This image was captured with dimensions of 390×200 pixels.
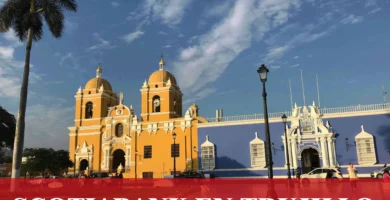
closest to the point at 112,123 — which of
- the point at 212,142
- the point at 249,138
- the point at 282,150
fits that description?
the point at 212,142

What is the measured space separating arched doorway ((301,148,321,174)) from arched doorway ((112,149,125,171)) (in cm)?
2108

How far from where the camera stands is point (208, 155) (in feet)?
105

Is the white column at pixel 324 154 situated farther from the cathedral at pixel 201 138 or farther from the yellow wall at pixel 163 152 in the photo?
the yellow wall at pixel 163 152

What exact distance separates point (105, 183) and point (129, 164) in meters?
15.6

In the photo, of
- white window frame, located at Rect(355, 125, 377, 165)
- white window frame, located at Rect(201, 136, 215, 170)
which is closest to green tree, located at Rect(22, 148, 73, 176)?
white window frame, located at Rect(201, 136, 215, 170)

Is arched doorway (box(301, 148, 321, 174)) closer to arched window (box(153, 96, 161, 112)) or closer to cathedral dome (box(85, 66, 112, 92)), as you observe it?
arched window (box(153, 96, 161, 112))

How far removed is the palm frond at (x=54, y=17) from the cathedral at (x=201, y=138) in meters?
13.6

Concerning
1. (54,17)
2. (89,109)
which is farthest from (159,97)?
(54,17)

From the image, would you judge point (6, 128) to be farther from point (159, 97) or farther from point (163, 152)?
point (159, 97)

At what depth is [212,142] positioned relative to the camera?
105ft

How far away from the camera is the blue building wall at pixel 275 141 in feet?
87.6

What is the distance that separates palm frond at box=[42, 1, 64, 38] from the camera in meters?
18.1

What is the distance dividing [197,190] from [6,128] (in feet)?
60.5

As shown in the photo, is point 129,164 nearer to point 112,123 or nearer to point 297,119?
point 112,123
